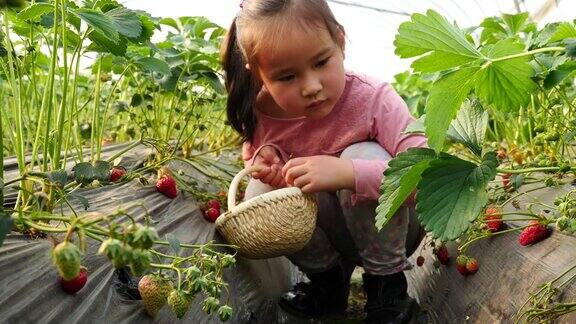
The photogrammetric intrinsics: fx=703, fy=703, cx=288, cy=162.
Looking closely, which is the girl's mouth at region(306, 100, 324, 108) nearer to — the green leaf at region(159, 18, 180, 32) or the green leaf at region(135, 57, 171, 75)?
the green leaf at region(135, 57, 171, 75)

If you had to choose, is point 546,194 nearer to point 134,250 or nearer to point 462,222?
point 462,222

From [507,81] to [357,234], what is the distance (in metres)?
0.60

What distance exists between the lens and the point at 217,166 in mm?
2314

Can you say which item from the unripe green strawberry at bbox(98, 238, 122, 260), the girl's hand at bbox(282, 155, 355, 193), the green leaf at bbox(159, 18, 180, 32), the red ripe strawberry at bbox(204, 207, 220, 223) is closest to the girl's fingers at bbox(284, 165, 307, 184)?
the girl's hand at bbox(282, 155, 355, 193)

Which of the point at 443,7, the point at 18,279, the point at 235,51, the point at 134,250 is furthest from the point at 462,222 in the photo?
the point at 443,7

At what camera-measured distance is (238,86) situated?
180 cm

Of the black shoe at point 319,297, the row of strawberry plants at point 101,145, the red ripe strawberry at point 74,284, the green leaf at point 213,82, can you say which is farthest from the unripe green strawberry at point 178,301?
the green leaf at point 213,82

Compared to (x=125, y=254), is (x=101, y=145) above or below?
below

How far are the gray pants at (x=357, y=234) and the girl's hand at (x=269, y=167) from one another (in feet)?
0.13

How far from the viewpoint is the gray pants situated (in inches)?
64.8

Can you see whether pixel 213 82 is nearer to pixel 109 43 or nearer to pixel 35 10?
pixel 109 43

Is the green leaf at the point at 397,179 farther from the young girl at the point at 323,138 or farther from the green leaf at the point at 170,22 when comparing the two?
the green leaf at the point at 170,22

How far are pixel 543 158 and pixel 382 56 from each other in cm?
513

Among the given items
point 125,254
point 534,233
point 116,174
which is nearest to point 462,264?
point 534,233
